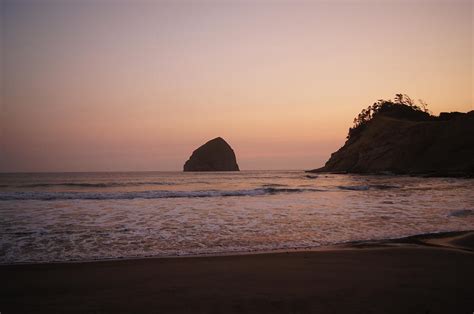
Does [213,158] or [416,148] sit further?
[213,158]

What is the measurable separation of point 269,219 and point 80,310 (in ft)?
28.9

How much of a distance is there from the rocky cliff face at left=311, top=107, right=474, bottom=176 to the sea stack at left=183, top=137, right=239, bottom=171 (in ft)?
279

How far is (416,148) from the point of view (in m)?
66.0

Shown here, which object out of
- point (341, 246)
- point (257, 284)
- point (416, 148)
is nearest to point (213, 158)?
point (416, 148)

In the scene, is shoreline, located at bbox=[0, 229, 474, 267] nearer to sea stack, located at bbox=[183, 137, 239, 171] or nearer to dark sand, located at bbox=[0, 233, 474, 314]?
dark sand, located at bbox=[0, 233, 474, 314]

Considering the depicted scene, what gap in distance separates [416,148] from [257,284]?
7017 cm

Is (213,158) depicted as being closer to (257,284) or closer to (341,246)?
(341,246)

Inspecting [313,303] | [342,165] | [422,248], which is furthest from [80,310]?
[342,165]

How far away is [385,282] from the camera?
486cm

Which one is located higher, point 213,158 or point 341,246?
point 213,158

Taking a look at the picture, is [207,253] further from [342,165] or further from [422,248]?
[342,165]

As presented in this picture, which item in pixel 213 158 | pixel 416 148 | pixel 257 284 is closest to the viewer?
pixel 257 284

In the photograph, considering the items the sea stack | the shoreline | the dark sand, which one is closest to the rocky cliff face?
the shoreline

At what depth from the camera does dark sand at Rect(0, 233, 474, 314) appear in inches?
156
